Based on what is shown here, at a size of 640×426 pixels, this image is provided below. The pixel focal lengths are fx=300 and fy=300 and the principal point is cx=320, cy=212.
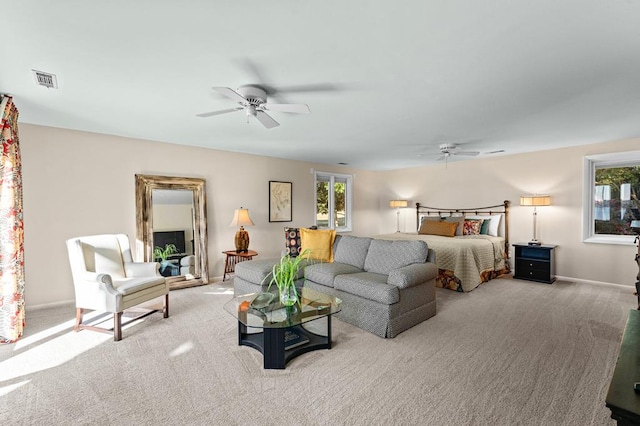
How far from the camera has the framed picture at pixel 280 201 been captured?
6.20m

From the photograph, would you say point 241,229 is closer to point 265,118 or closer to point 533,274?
point 265,118

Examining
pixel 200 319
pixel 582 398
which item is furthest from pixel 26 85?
pixel 582 398

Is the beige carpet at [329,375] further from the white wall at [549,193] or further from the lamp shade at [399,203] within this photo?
the lamp shade at [399,203]

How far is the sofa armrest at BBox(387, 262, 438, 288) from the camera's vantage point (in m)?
3.15

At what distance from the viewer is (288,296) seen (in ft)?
9.44

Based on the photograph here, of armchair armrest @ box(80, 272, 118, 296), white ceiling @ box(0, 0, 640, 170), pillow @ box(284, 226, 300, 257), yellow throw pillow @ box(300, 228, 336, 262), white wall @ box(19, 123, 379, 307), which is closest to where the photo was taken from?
white ceiling @ box(0, 0, 640, 170)

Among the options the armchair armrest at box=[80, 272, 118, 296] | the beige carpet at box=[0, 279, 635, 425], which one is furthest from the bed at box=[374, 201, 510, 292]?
the armchair armrest at box=[80, 272, 118, 296]

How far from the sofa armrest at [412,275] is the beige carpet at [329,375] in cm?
51

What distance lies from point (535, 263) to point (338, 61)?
5226 millimetres

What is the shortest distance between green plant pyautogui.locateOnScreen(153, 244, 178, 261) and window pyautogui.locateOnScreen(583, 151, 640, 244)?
6.99 metres

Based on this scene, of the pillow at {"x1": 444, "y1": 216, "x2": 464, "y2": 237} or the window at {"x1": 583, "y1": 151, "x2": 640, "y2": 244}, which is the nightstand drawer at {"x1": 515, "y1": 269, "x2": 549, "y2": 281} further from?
the pillow at {"x1": 444, "y1": 216, "x2": 464, "y2": 237}

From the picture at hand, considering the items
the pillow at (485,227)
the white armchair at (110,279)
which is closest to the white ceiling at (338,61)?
the white armchair at (110,279)

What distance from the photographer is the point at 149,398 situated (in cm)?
209

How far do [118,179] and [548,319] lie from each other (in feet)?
19.8
